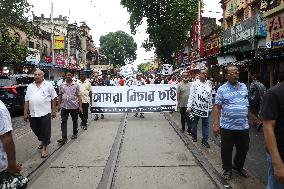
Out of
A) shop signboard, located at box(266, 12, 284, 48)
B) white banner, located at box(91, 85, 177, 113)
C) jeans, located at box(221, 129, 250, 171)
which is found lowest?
jeans, located at box(221, 129, 250, 171)

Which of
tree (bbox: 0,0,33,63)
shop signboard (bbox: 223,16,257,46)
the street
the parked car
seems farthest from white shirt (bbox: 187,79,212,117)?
tree (bbox: 0,0,33,63)

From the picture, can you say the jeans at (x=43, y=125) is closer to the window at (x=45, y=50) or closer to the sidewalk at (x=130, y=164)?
the sidewalk at (x=130, y=164)

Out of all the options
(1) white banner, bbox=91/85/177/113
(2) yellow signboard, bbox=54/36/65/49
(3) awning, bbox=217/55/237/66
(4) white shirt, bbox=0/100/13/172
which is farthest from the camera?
(2) yellow signboard, bbox=54/36/65/49

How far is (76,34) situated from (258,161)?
72522 millimetres

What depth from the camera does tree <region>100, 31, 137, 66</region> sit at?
355 feet

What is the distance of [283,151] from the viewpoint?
3.52 meters

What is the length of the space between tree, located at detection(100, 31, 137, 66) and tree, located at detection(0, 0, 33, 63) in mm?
85269

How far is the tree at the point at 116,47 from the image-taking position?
10819cm

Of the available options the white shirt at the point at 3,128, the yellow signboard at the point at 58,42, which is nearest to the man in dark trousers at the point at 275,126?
the white shirt at the point at 3,128

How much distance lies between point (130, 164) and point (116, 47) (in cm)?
10176

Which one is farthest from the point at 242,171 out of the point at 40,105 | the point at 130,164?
the point at 40,105

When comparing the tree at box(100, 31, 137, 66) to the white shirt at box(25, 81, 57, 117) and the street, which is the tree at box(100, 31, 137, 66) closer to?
the street

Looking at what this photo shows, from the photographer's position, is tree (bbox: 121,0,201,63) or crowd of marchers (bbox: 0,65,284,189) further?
tree (bbox: 121,0,201,63)

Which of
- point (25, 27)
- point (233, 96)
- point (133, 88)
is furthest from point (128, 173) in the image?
point (25, 27)
